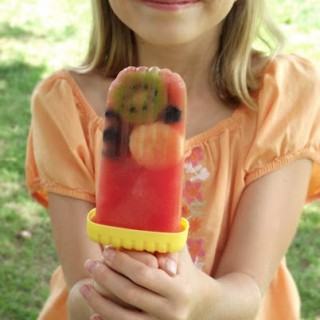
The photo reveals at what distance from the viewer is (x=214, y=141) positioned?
7.07 ft

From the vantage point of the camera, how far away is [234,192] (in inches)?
84.2

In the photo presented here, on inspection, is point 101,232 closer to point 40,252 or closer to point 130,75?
point 130,75

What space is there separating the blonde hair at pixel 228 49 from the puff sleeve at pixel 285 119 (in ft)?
0.18

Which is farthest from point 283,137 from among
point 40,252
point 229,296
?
point 40,252

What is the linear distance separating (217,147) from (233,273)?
0.35m

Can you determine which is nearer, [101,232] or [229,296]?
[101,232]

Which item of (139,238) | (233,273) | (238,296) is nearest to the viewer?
(139,238)

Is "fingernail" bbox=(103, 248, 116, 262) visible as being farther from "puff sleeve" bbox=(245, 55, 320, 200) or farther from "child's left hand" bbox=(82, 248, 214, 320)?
"puff sleeve" bbox=(245, 55, 320, 200)

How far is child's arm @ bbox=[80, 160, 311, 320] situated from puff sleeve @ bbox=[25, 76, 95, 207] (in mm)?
440

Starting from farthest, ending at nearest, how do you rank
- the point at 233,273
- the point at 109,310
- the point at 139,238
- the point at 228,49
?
the point at 228,49
the point at 233,273
the point at 109,310
the point at 139,238

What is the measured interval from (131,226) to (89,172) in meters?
0.68

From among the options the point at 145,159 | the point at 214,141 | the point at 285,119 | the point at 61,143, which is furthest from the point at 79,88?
the point at 145,159

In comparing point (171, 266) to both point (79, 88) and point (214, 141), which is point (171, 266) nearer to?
point (214, 141)

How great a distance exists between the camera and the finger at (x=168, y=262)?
1547 mm
